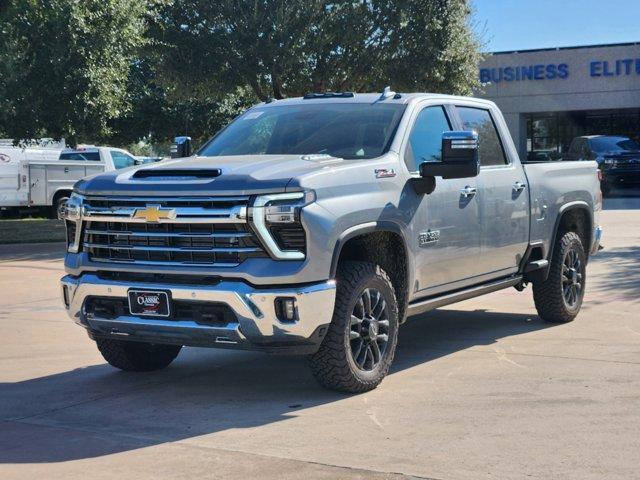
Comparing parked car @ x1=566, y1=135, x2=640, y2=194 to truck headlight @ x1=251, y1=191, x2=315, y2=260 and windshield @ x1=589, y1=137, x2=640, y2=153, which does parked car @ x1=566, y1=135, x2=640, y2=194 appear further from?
truck headlight @ x1=251, y1=191, x2=315, y2=260

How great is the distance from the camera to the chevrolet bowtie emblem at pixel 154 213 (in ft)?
20.2

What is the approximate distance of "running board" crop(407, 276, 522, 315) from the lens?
7.14 meters

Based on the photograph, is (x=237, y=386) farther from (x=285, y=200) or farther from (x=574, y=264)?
(x=574, y=264)

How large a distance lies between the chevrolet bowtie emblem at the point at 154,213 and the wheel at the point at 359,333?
1.12m

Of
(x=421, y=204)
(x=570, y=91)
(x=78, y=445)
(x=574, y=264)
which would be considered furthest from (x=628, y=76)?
(x=78, y=445)

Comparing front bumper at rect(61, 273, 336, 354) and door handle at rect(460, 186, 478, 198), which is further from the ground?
door handle at rect(460, 186, 478, 198)

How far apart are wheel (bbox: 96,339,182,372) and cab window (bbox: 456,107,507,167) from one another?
2.93 m

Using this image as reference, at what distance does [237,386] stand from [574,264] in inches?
151

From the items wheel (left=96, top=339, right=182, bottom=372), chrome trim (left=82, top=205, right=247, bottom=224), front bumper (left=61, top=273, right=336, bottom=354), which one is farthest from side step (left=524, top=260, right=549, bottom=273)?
chrome trim (left=82, top=205, right=247, bottom=224)

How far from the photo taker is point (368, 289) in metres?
6.43

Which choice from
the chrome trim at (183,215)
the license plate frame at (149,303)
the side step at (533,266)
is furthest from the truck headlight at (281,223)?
the side step at (533,266)

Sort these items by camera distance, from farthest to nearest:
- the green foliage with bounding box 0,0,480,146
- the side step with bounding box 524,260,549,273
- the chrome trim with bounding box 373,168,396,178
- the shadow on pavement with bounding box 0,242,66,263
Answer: the green foliage with bounding box 0,0,480,146 → the shadow on pavement with bounding box 0,242,66,263 → the side step with bounding box 524,260,549,273 → the chrome trim with bounding box 373,168,396,178

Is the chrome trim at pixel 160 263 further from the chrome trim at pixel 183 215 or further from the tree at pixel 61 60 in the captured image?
the tree at pixel 61 60

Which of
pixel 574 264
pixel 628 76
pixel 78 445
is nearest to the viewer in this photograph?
pixel 78 445
